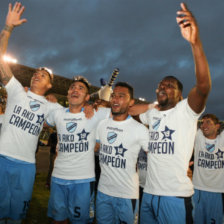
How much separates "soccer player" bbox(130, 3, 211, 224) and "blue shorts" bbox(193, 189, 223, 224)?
1883mm

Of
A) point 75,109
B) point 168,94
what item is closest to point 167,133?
point 168,94

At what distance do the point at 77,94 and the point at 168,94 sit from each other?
1.39 meters

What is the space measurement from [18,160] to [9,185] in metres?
0.36

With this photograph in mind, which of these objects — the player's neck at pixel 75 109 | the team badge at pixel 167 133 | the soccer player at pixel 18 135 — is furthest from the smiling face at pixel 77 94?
the team badge at pixel 167 133

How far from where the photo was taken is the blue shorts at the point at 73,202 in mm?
2629

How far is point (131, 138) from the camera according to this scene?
8.54ft

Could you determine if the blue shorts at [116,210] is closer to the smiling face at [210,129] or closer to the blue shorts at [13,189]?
the blue shorts at [13,189]

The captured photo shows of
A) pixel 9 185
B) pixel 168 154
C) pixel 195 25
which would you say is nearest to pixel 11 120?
pixel 9 185

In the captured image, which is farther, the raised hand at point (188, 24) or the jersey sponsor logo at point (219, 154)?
the jersey sponsor logo at point (219, 154)

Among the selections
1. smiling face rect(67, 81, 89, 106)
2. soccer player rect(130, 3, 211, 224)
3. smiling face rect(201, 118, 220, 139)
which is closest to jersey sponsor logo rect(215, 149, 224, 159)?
smiling face rect(201, 118, 220, 139)

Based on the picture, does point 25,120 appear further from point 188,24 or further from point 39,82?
point 188,24

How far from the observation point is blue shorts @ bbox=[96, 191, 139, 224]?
2.40m

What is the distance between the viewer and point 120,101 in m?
2.84

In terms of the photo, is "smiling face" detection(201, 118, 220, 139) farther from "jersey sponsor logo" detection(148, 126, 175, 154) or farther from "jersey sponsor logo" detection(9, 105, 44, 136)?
"jersey sponsor logo" detection(9, 105, 44, 136)
